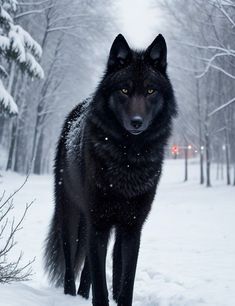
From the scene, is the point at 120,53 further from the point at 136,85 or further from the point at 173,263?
the point at 173,263

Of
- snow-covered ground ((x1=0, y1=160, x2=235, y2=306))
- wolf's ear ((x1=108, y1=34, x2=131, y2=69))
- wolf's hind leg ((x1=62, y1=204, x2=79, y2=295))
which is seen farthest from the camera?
wolf's hind leg ((x1=62, y1=204, x2=79, y2=295))

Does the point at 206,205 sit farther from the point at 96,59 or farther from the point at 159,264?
the point at 96,59

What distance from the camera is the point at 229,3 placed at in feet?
32.0

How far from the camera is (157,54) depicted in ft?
12.2

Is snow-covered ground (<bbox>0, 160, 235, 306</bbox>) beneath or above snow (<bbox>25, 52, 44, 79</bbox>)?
beneath

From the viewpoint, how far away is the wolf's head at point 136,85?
Answer: 11.0 ft

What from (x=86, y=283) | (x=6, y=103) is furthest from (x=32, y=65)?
(x=86, y=283)

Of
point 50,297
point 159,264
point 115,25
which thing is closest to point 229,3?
point 159,264

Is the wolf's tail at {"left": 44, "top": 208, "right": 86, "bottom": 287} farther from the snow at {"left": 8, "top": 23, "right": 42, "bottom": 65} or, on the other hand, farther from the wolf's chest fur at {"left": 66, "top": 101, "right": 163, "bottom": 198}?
the snow at {"left": 8, "top": 23, "right": 42, "bottom": 65}

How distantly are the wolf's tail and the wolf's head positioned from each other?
1828 mm

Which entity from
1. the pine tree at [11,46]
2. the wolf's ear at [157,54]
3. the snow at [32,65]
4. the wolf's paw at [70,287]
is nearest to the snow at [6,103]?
the pine tree at [11,46]

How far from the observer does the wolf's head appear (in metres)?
3.35

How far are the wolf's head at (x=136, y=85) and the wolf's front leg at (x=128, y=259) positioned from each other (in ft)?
3.07

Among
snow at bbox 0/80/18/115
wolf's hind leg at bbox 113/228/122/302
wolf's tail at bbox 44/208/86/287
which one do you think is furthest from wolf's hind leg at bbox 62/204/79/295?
snow at bbox 0/80/18/115
